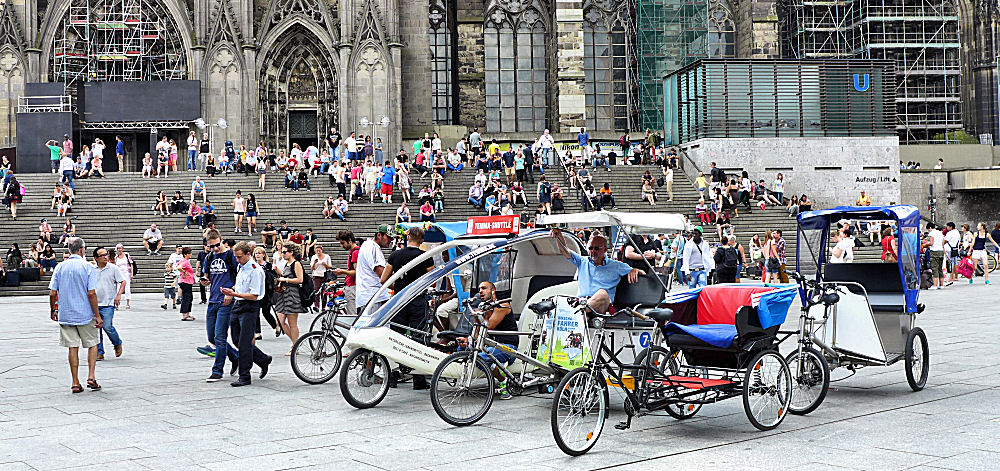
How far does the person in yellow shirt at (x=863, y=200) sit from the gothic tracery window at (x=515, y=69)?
49.8ft

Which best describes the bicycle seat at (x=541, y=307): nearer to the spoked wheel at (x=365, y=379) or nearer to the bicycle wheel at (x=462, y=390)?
the bicycle wheel at (x=462, y=390)

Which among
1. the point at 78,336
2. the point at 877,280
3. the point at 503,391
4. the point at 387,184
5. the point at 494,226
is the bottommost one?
the point at 503,391

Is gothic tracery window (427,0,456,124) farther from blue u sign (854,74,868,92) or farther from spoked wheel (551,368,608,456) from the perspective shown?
spoked wheel (551,368,608,456)

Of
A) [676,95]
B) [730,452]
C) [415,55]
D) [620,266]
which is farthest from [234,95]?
[730,452]

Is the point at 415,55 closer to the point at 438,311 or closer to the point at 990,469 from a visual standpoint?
the point at 438,311

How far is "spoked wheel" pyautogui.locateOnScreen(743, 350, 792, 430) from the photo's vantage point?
8234 mm

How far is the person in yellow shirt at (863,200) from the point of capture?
34781mm

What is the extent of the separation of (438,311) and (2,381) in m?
4.88

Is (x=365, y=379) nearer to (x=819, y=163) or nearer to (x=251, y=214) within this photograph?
(x=251, y=214)

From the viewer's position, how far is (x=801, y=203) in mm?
33438

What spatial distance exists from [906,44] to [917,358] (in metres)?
45.2

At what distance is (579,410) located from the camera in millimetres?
7488

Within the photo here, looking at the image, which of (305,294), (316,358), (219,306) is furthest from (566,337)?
(305,294)

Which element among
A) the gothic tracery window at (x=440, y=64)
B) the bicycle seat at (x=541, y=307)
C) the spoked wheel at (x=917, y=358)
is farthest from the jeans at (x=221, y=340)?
the gothic tracery window at (x=440, y=64)
